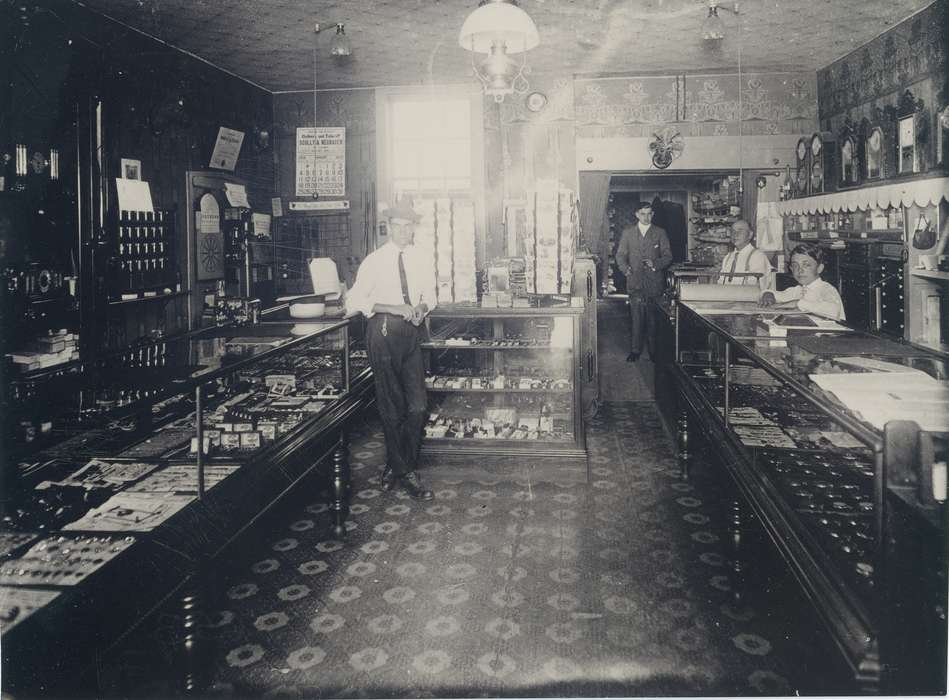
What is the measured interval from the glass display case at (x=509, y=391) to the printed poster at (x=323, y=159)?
3603 millimetres

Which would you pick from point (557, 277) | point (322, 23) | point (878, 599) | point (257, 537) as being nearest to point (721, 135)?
point (557, 277)

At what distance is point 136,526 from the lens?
2076mm

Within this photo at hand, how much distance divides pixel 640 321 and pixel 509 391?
377cm

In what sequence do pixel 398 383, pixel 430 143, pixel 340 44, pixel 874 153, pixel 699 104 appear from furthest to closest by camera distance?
pixel 430 143 < pixel 699 104 < pixel 874 153 < pixel 340 44 < pixel 398 383

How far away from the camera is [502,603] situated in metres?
2.92

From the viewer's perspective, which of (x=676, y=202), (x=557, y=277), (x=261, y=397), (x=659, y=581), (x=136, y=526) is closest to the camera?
(x=136, y=526)

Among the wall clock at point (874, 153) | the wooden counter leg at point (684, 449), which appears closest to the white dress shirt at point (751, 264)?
Answer: the wall clock at point (874, 153)

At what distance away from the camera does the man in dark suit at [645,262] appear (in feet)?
26.5

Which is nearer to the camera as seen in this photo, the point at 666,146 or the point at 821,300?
the point at 821,300

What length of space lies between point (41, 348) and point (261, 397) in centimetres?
153

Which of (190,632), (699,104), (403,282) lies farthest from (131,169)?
(699,104)

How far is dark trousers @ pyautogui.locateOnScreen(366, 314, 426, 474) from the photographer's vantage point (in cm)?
422

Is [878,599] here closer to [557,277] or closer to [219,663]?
[219,663]

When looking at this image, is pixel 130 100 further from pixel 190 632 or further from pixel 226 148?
pixel 190 632
